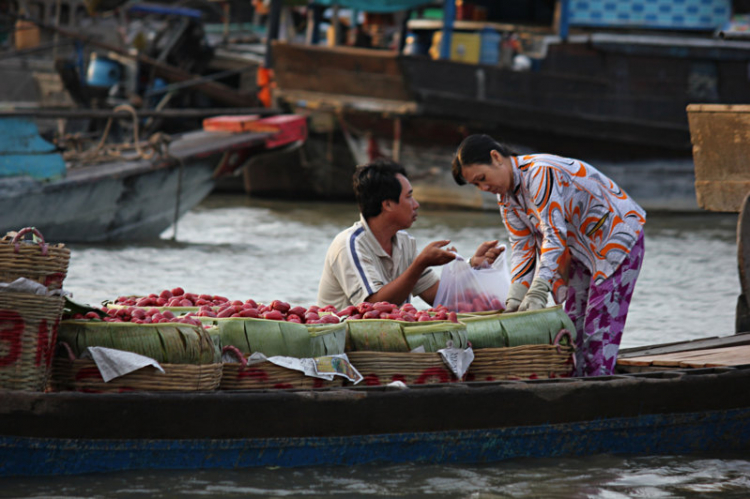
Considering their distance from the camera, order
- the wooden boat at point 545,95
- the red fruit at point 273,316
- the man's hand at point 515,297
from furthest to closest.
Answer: the wooden boat at point 545,95 < the man's hand at point 515,297 < the red fruit at point 273,316

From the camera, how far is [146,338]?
3334 millimetres

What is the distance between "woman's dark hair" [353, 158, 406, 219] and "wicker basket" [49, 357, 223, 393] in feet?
3.53

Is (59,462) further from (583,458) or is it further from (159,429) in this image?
(583,458)

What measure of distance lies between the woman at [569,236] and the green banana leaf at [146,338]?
122 centimetres

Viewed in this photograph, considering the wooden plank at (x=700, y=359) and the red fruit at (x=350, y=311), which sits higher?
the red fruit at (x=350, y=311)

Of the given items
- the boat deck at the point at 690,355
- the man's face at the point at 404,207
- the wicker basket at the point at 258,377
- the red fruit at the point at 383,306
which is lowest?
the boat deck at the point at 690,355

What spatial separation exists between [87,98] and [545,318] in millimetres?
12794

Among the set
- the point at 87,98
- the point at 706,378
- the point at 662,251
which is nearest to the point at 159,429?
the point at 706,378

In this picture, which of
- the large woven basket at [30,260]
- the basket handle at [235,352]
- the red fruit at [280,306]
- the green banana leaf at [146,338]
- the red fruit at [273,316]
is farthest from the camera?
the red fruit at [280,306]

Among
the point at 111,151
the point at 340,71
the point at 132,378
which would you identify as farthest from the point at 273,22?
the point at 132,378

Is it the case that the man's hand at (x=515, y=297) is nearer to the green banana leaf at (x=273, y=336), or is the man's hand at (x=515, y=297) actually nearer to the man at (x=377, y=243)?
the man at (x=377, y=243)

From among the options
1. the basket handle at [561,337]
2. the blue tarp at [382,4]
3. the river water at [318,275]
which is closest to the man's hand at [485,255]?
the basket handle at [561,337]

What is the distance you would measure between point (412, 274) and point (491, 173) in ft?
1.80

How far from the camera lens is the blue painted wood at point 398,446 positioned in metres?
3.39
